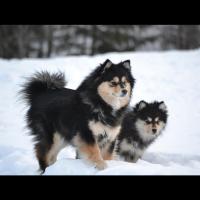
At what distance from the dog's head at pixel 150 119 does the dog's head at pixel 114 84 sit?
2.15 meters

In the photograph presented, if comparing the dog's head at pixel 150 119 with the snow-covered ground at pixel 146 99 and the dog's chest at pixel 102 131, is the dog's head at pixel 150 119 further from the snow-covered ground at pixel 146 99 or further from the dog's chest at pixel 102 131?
the dog's chest at pixel 102 131

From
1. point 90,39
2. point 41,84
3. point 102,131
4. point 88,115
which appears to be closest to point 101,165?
point 102,131

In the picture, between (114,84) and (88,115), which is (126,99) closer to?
(114,84)

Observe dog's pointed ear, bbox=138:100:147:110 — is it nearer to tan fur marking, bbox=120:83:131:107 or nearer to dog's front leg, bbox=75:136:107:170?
tan fur marking, bbox=120:83:131:107

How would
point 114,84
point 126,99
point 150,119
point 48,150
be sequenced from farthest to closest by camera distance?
point 150,119 → point 48,150 → point 126,99 → point 114,84

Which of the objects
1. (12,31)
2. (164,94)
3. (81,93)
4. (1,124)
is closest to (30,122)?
(81,93)

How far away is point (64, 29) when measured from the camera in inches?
1051

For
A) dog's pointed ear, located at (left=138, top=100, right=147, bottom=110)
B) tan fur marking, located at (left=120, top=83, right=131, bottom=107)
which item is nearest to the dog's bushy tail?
tan fur marking, located at (left=120, top=83, right=131, bottom=107)

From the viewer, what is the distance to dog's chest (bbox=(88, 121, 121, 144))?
21.0ft

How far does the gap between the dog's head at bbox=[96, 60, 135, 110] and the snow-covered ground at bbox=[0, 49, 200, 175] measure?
0.89m

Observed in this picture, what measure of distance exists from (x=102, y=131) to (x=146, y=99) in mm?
6661

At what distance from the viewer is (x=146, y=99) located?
13.0 metres

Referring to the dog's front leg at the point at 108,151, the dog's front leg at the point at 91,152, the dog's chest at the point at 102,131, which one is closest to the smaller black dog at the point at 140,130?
the dog's front leg at the point at 108,151
